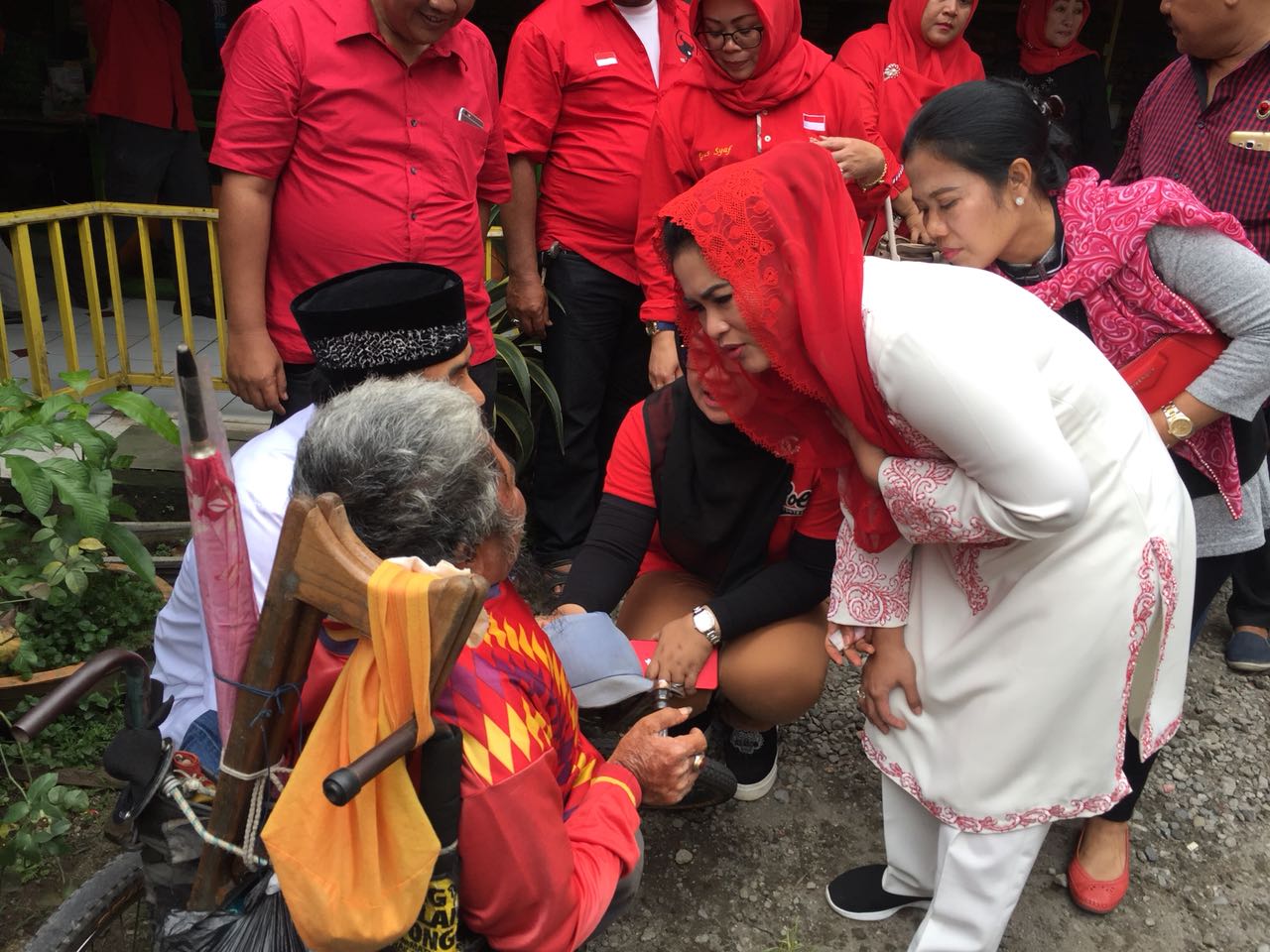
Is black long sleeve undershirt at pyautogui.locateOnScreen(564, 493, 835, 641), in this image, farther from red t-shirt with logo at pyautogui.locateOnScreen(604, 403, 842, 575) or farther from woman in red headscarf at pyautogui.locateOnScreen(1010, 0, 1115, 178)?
woman in red headscarf at pyautogui.locateOnScreen(1010, 0, 1115, 178)

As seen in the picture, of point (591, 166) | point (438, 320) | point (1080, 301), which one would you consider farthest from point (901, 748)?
point (591, 166)

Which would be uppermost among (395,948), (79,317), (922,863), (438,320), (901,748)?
(438,320)

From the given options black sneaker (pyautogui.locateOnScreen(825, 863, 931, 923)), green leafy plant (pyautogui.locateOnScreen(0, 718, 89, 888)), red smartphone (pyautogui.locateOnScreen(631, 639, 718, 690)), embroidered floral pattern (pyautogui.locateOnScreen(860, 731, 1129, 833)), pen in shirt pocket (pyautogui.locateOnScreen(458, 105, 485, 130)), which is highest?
pen in shirt pocket (pyautogui.locateOnScreen(458, 105, 485, 130))

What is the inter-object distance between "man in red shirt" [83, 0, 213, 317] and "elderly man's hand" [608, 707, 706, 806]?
504 centimetres

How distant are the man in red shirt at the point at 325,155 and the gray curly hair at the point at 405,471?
1.46m

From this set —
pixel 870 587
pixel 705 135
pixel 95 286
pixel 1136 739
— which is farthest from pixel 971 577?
pixel 95 286

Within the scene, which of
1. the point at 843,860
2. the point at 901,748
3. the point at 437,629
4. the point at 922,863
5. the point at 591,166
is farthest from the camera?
the point at 591,166

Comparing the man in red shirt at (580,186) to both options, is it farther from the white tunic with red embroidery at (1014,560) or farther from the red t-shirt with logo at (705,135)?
the white tunic with red embroidery at (1014,560)

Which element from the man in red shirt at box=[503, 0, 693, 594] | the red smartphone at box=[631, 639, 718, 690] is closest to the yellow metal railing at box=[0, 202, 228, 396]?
the man in red shirt at box=[503, 0, 693, 594]

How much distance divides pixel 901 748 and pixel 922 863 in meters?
0.33

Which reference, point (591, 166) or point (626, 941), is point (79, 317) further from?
point (626, 941)

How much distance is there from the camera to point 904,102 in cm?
385

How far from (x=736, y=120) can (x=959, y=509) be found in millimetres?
1909

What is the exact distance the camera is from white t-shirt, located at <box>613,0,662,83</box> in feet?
11.5
